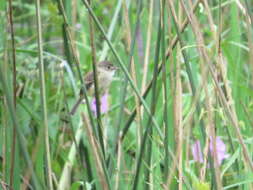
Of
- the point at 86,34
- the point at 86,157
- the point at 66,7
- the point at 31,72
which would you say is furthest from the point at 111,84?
the point at 66,7

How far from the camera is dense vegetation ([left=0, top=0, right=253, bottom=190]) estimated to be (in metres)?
1.42

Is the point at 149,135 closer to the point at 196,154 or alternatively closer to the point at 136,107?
→ the point at 136,107

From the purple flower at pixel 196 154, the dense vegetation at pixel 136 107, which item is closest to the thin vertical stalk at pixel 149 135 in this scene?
the dense vegetation at pixel 136 107

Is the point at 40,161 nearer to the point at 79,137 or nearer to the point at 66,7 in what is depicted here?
the point at 66,7

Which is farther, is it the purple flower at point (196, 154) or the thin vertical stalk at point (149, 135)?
the purple flower at point (196, 154)

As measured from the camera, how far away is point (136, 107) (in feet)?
5.79

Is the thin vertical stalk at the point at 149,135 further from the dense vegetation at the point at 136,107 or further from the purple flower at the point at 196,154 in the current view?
the purple flower at the point at 196,154

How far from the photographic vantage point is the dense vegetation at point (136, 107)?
1419 millimetres

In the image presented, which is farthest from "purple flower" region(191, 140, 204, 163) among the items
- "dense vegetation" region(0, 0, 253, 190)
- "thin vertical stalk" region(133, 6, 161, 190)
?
"thin vertical stalk" region(133, 6, 161, 190)

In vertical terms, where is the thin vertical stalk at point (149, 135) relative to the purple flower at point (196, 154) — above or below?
above

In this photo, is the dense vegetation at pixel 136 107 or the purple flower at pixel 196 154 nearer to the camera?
the dense vegetation at pixel 136 107

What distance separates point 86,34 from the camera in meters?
3.21

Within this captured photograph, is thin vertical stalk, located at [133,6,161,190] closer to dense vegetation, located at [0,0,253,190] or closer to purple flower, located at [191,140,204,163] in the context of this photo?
dense vegetation, located at [0,0,253,190]

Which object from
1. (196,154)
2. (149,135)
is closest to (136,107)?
(149,135)
